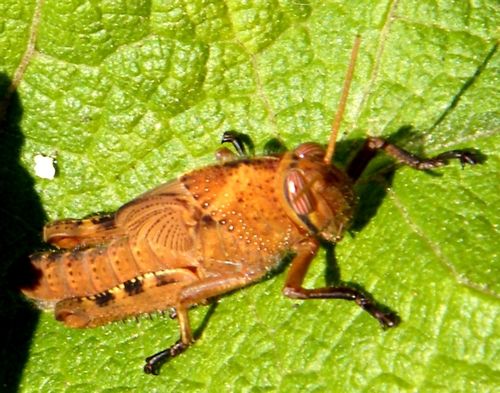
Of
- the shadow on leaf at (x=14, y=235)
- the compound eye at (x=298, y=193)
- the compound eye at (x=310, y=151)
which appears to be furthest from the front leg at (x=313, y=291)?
the shadow on leaf at (x=14, y=235)

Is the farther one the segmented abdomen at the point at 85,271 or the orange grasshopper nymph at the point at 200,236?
the segmented abdomen at the point at 85,271

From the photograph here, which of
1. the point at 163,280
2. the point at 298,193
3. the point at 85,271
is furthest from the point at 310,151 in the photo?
the point at 85,271

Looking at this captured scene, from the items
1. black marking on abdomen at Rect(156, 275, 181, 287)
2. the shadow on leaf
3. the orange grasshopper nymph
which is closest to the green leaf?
the shadow on leaf

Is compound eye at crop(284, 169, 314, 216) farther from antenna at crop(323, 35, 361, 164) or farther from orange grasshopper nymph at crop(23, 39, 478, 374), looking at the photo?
antenna at crop(323, 35, 361, 164)

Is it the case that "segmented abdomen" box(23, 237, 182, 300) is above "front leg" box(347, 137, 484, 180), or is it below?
below

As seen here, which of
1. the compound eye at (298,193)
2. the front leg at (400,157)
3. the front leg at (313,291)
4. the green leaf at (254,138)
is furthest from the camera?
the compound eye at (298,193)

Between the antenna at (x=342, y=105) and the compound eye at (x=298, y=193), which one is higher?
the antenna at (x=342, y=105)

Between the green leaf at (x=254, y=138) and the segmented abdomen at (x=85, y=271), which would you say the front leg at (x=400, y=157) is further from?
the segmented abdomen at (x=85, y=271)

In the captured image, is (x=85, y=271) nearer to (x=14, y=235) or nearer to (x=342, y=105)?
(x=14, y=235)
